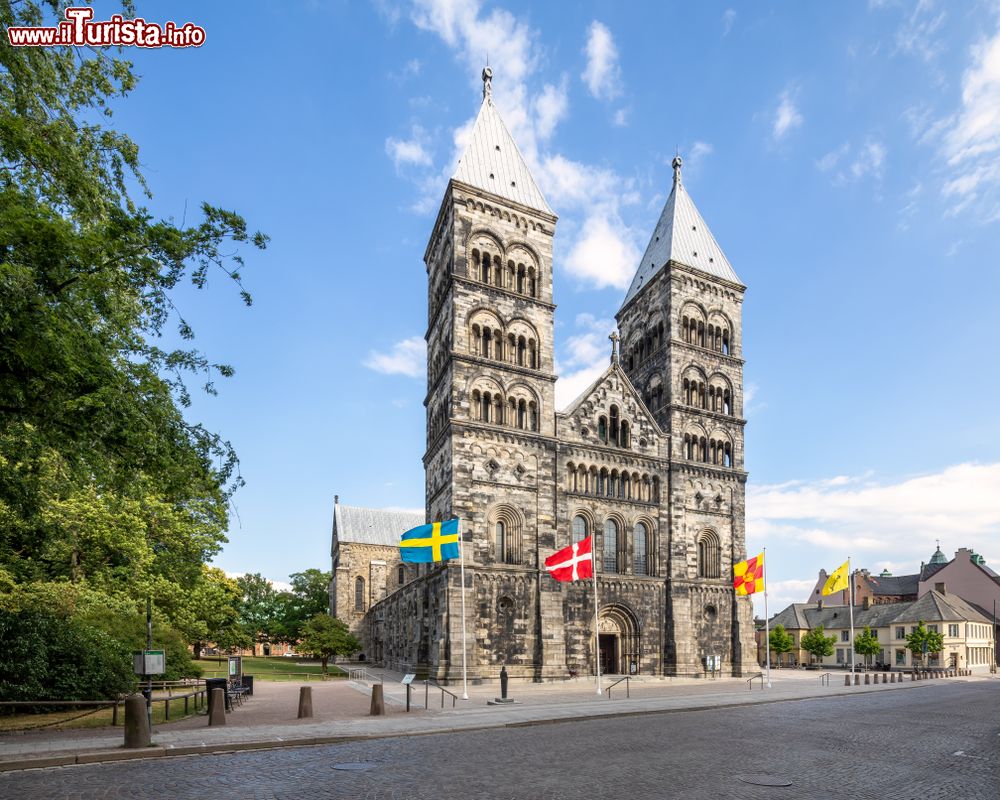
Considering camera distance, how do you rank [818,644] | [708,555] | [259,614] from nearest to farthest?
[708,555]
[818,644]
[259,614]

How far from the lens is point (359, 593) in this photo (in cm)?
7712

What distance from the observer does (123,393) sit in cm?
1457

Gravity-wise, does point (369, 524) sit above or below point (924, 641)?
above

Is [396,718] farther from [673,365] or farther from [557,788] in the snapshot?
[673,365]

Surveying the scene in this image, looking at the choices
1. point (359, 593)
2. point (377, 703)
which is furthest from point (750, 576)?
point (359, 593)

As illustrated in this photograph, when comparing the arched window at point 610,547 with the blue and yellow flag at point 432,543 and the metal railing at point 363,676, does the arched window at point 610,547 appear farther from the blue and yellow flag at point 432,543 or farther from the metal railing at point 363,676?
the metal railing at point 363,676

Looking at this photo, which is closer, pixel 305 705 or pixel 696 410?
pixel 305 705

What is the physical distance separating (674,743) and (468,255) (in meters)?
31.5

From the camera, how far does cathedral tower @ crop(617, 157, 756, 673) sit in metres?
44.9

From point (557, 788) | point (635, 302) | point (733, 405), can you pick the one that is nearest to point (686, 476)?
point (733, 405)

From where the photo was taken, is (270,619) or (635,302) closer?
(635,302)

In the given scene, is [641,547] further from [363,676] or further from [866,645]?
[866,645]

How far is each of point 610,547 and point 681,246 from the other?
876 inches

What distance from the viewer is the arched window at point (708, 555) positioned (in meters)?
46.3
